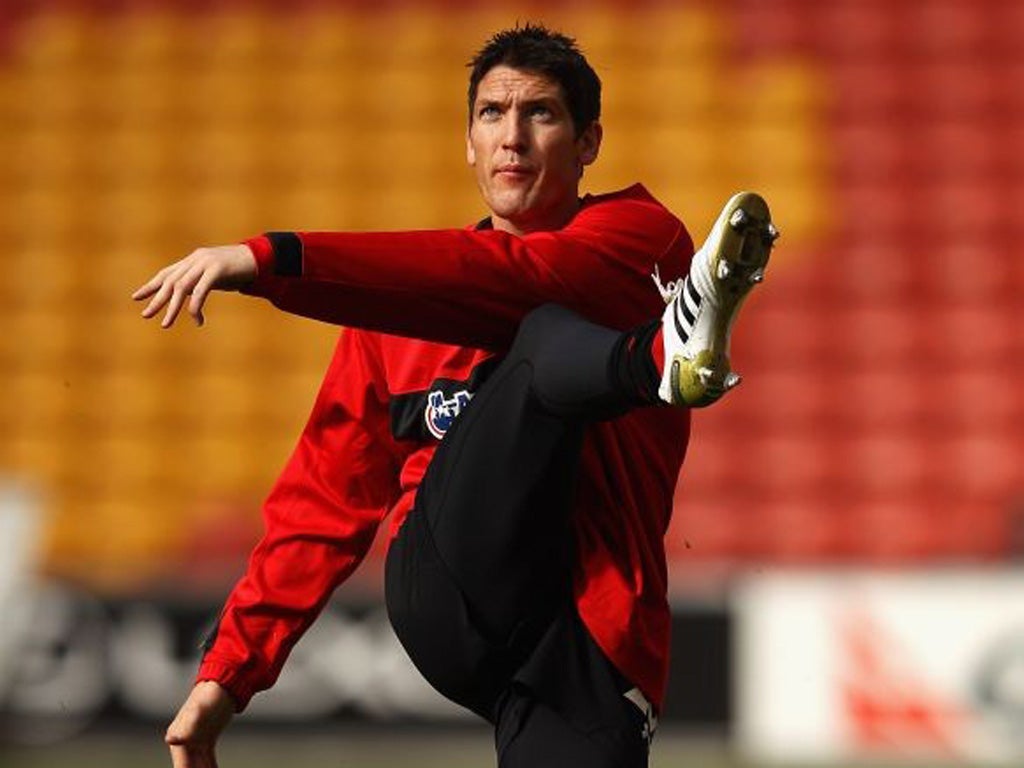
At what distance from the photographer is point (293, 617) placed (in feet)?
7.75

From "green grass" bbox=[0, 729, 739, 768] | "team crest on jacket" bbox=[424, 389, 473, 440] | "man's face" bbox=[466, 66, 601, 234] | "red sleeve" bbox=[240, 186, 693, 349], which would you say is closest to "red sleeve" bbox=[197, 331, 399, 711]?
"team crest on jacket" bbox=[424, 389, 473, 440]

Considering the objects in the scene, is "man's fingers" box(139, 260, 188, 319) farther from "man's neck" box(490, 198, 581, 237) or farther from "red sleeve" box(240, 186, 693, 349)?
"man's neck" box(490, 198, 581, 237)

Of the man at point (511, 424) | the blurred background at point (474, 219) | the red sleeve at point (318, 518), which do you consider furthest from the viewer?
the blurred background at point (474, 219)

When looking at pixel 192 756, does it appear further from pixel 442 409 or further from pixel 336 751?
pixel 336 751

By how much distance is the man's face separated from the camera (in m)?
2.32

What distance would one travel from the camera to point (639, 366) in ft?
6.32

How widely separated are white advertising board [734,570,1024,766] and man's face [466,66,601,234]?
2.68 m

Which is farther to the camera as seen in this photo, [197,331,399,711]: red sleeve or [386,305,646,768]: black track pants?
[197,331,399,711]: red sleeve

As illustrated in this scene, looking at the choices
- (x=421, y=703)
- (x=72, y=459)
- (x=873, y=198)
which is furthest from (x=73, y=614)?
(x=873, y=198)

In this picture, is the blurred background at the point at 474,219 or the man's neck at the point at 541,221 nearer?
the man's neck at the point at 541,221

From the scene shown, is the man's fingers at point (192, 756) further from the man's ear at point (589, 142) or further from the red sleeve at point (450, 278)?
the man's ear at point (589, 142)

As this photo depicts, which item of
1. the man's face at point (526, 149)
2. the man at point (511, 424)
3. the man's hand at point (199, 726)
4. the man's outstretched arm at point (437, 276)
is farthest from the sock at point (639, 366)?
the man's hand at point (199, 726)

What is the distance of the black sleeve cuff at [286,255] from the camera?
1967mm

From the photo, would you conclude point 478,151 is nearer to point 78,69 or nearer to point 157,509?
point 157,509
